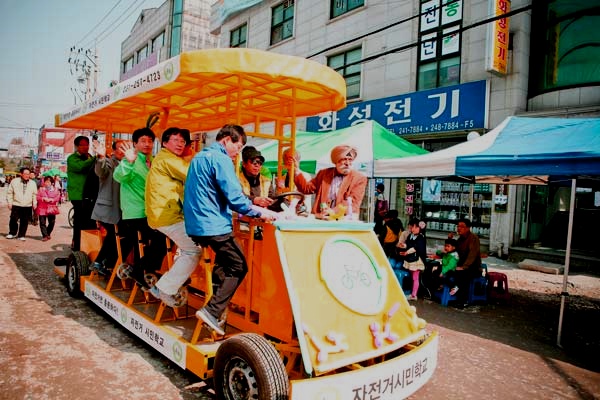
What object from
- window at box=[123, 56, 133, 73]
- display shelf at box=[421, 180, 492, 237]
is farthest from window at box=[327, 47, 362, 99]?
window at box=[123, 56, 133, 73]

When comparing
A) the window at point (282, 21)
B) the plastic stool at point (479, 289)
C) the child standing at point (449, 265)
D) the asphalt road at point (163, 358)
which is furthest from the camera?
the window at point (282, 21)

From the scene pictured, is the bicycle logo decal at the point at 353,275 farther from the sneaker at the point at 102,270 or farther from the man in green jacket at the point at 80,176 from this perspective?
the man in green jacket at the point at 80,176

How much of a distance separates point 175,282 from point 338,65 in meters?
12.3

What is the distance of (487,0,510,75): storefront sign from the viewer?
363 inches

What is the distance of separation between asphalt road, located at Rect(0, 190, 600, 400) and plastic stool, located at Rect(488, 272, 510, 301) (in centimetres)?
60

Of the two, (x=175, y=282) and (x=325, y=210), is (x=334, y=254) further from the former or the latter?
(x=175, y=282)

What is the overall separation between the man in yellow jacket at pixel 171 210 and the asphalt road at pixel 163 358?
72cm

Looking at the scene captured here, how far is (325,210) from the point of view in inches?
137

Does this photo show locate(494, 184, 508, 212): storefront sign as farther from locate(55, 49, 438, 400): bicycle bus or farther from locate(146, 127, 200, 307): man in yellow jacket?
locate(146, 127, 200, 307): man in yellow jacket

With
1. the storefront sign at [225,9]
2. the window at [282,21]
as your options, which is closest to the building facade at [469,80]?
the window at [282,21]

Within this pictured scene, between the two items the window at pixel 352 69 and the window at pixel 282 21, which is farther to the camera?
the window at pixel 282 21

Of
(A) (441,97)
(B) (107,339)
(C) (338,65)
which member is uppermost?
(C) (338,65)

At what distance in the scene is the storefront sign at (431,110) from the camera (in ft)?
33.1

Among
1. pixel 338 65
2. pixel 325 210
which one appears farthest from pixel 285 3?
pixel 325 210
